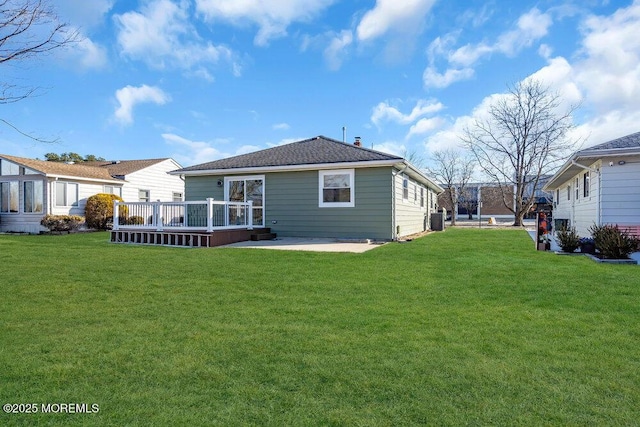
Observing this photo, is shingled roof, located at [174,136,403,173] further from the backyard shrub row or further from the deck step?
the backyard shrub row

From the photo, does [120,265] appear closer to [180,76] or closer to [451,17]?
[180,76]

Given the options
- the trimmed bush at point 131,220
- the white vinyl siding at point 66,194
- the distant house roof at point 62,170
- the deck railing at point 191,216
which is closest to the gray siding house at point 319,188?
the deck railing at point 191,216

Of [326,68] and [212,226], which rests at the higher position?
[326,68]

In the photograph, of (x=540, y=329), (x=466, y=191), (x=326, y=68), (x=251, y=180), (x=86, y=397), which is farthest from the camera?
(x=466, y=191)

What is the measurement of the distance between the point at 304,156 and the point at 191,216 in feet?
15.5

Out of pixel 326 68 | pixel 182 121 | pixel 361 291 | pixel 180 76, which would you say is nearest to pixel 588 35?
pixel 326 68

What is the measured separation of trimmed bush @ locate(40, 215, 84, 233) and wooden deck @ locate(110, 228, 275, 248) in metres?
6.83

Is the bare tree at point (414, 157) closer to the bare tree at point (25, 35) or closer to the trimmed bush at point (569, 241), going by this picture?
the trimmed bush at point (569, 241)

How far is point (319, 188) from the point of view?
42.7 feet

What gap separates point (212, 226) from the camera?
36.7 feet

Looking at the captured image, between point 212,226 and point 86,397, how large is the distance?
30.1 ft

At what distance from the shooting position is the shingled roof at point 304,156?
493 inches

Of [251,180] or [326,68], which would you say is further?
[326,68]

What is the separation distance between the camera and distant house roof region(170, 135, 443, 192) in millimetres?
12195
